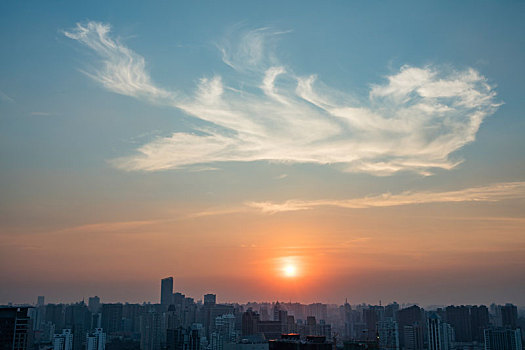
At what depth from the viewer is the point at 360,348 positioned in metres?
49.9

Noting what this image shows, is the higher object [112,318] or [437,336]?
[112,318]

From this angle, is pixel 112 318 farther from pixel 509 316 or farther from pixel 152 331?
pixel 509 316

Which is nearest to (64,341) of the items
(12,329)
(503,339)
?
(12,329)

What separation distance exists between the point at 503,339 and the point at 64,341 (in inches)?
2431

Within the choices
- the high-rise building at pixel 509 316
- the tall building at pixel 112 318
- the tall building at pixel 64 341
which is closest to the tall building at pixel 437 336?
the high-rise building at pixel 509 316

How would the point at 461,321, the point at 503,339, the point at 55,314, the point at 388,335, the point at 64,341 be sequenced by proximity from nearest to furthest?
the point at 503,339 < the point at 64,341 < the point at 388,335 < the point at 461,321 < the point at 55,314

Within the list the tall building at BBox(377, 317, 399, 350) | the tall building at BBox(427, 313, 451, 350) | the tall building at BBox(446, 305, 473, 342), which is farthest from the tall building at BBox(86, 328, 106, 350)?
the tall building at BBox(446, 305, 473, 342)

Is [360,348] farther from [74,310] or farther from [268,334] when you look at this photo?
[74,310]

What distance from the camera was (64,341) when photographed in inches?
2785

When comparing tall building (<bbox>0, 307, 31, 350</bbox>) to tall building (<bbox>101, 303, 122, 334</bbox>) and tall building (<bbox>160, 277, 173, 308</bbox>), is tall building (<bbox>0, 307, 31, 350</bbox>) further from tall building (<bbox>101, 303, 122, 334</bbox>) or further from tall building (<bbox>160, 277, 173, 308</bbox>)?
tall building (<bbox>160, 277, 173, 308</bbox>)

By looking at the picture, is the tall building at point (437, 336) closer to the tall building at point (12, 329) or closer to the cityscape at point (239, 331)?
the cityscape at point (239, 331)

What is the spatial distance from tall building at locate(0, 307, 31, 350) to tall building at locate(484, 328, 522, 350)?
5960cm

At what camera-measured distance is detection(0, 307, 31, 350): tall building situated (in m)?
39.0

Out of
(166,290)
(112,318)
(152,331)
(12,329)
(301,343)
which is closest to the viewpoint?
(12,329)
